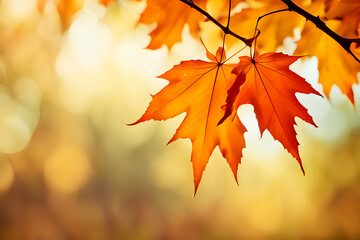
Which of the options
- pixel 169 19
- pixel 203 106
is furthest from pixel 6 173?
pixel 203 106

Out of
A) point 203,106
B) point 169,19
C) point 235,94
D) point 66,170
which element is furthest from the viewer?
point 66,170

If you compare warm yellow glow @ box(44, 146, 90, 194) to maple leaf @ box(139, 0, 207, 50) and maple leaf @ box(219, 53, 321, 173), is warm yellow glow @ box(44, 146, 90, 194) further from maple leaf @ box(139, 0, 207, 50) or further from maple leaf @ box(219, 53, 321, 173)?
maple leaf @ box(219, 53, 321, 173)

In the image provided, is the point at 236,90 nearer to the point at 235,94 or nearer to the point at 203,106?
the point at 235,94

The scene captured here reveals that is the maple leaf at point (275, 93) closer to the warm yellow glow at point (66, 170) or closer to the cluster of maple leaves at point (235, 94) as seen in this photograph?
the cluster of maple leaves at point (235, 94)

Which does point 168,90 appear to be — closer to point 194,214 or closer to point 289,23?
point 289,23

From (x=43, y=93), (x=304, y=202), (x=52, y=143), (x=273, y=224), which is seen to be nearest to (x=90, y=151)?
(x=52, y=143)

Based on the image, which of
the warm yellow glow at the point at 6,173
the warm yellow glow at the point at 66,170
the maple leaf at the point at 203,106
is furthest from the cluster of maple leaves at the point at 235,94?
the warm yellow glow at the point at 66,170
